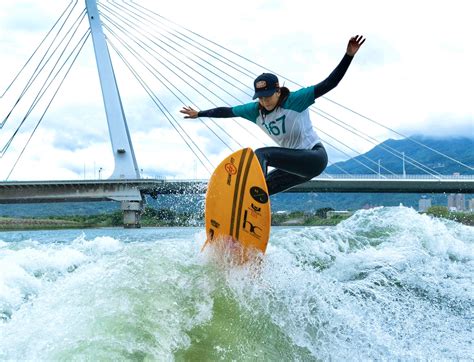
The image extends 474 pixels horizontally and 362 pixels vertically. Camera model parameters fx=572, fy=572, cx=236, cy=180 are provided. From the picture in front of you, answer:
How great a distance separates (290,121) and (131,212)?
32.8 meters

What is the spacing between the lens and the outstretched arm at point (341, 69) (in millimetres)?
4863

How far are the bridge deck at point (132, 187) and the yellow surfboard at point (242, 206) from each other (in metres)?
28.7

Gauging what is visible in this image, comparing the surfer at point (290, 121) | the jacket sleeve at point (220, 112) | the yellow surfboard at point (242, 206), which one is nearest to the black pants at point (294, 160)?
the surfer at point (290, 121)

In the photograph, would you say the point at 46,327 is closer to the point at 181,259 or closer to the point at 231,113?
the point at 181,259

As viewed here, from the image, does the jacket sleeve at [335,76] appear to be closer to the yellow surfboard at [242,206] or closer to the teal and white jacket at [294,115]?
the teal and white jacket at [294,115]

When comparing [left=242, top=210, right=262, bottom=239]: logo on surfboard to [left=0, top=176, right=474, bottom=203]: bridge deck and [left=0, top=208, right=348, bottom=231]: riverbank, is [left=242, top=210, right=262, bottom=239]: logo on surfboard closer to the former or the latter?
[left=0, top=176, right=474, bottom=203]: bridge deck

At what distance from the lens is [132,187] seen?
3578cm

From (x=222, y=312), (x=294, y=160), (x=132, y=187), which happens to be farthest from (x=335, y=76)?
(x=132, y=187)

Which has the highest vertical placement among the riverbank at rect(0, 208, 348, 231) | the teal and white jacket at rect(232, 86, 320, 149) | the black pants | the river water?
the teal and white jacket at rect(232, 86, 320, 149)

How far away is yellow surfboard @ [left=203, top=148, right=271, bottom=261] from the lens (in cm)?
498

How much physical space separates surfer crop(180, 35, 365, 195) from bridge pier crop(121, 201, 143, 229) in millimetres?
31963

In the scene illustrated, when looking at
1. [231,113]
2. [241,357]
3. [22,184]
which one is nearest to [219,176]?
[231,113]

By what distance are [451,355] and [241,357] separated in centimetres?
155

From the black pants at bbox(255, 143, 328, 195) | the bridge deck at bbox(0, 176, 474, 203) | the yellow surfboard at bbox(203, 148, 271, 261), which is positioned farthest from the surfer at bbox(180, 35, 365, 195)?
the bridge deck at bbox(0, 176, 474, 203)
